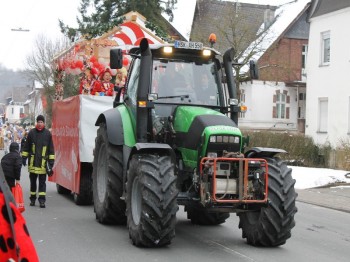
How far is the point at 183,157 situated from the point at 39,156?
4.59 metres

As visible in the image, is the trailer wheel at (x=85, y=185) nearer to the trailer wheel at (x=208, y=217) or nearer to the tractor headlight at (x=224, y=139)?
the trailer wheel at (x=208, y=217)

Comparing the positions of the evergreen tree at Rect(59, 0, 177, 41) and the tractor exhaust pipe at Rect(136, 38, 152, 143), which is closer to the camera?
the tractor exhaust pipe at Rect(136, 38, 152, 143)

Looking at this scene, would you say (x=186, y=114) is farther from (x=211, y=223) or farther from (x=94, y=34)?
(x=94, y=34)

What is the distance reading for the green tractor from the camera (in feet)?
24.5

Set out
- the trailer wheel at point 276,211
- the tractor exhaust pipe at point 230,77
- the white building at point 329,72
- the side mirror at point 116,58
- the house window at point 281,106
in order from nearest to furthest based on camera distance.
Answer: the trailer wheel at point 276,211
the side mirror at point 116,58
the tractor exhaust pipe at point 230,77
the white building at point 329,72
the house window at point 281,106

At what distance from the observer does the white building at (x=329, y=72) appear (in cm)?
2639

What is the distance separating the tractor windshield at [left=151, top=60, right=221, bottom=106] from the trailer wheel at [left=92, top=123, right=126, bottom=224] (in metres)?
1.18

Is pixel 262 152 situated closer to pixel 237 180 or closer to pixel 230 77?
pixel 237 180

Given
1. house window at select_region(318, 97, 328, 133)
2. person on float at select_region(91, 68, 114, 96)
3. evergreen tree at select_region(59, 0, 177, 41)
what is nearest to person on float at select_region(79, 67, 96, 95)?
person on float at select_region(91, 68, 114, 96)

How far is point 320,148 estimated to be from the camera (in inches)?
942

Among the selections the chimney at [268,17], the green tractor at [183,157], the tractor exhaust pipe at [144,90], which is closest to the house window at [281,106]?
the chimney at [268,17]

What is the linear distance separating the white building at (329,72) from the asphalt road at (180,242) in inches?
622

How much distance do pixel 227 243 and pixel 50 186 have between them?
9236 millimetres

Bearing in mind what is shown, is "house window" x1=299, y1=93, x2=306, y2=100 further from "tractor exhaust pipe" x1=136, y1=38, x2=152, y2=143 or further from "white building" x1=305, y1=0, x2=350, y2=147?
"tractor exhaust pipe" x1=136, y1=38, x2=152, y2=143
